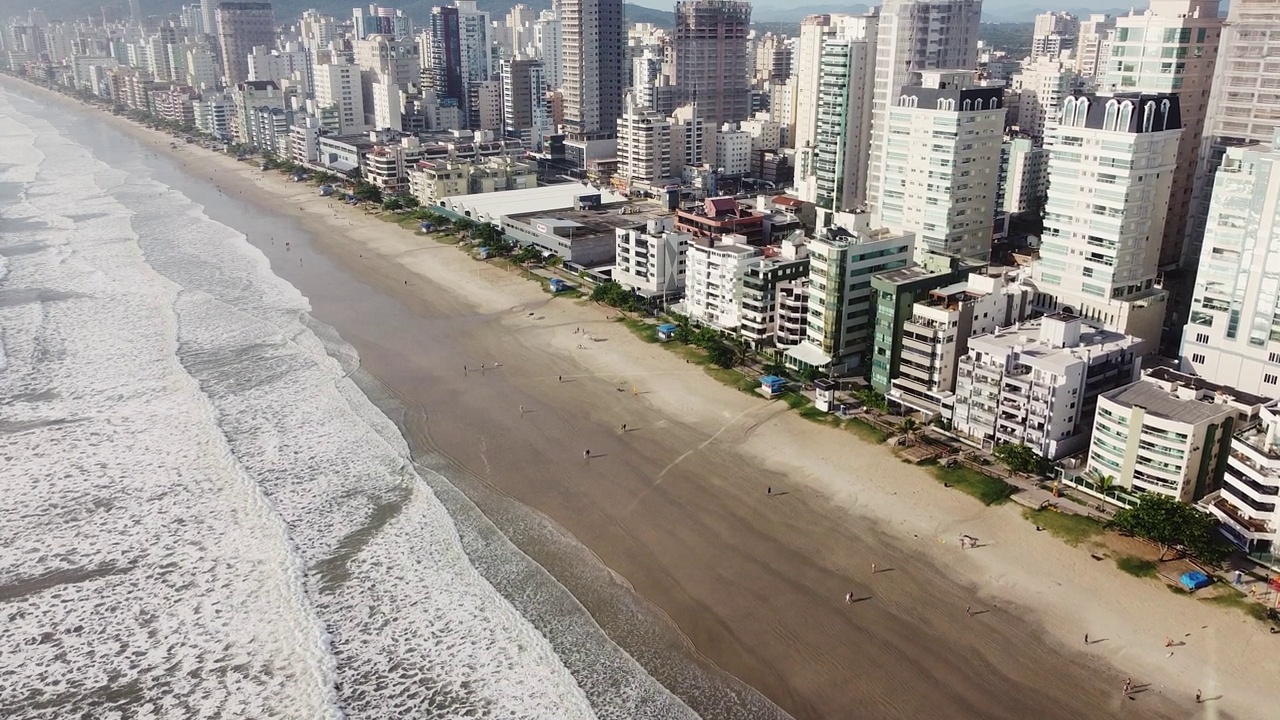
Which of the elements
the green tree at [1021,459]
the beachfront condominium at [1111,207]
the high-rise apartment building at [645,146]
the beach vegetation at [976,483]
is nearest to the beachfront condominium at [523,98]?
the high-rise apartment building at [645,146]

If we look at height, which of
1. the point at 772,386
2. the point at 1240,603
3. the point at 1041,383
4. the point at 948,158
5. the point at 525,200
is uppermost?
the point at 948,158

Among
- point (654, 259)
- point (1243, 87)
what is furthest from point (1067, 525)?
point (654, 259)

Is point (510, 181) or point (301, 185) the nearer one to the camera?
point (510, 181)

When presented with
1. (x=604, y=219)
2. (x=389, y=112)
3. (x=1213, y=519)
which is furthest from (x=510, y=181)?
(x=1213, y=519)

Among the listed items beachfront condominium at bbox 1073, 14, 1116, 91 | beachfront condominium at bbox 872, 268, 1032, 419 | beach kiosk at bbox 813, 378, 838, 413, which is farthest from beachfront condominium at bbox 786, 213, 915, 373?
beachfront condominium at bbox 1073, 14, 1116, 91

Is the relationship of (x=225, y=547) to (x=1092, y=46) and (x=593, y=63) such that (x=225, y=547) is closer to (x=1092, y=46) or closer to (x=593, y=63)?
(x=593, y=63)

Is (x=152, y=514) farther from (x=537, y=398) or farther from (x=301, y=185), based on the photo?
(x=301, y=185)
